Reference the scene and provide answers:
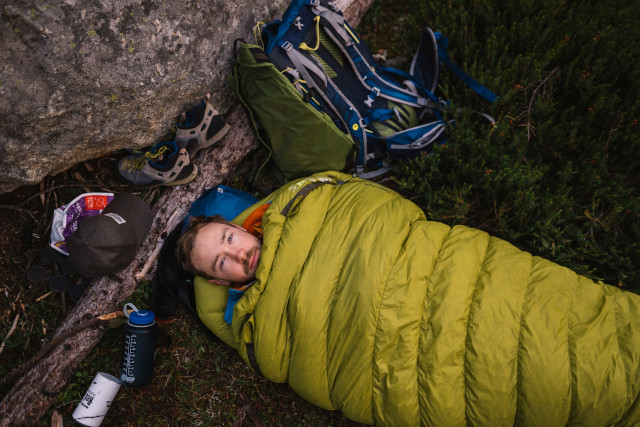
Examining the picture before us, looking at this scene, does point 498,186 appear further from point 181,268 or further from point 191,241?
point 181,268

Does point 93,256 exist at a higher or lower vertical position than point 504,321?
lower

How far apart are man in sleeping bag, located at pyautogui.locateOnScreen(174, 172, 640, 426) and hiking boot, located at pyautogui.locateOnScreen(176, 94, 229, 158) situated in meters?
0.85

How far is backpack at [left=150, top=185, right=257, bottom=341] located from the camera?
324 centimetres

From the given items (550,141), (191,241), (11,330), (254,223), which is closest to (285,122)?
(254,223)

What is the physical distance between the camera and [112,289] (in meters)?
3.19

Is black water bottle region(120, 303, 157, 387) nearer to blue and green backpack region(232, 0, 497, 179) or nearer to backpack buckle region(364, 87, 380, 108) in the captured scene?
blue and green backpack region(232, 0, 497, 179)

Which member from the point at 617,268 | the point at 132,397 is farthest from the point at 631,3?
the point at 132,397

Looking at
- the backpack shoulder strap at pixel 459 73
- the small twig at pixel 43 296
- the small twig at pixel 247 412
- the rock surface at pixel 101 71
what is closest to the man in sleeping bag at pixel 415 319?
the small twig at pixel 247 412

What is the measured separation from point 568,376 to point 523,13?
2.92 m

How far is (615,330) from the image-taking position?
2.24m

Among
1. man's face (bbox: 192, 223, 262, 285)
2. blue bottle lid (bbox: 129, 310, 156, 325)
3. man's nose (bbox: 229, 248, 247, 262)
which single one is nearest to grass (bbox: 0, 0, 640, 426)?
blue bottle lid (bbox: 129, 310, 156, 325)

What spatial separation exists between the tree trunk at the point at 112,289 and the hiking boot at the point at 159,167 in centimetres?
12

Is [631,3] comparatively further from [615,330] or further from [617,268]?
[615,330]

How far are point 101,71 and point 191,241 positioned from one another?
53.3 inches
